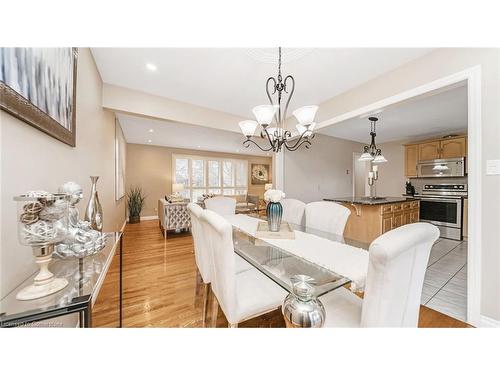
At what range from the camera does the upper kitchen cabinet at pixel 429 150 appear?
4111 millimetres

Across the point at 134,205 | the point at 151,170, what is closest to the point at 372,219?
the point at 134,205

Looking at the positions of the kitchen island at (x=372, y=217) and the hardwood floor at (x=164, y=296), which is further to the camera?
the kitchen island at (x=372, y=217)

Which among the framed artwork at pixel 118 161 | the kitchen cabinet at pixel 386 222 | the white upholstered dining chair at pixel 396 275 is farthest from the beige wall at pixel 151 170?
the white upholstered dining chair at pixel 396 275

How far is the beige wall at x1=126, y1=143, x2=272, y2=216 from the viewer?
5.80 metres

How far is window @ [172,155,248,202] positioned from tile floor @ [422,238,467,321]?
6.08 m

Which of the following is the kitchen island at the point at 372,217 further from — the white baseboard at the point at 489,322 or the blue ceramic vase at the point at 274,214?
the blue ceramic vase at the point at 274,214

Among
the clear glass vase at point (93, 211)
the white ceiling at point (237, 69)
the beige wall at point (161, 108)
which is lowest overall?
the clear glass vase at point (93, 211)

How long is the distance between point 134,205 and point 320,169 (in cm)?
528

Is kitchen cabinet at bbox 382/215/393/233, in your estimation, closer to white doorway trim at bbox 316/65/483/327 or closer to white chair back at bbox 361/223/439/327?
white doorway trim at bbox 316/65/483/327

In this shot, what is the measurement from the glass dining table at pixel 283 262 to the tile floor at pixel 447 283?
1.11m
